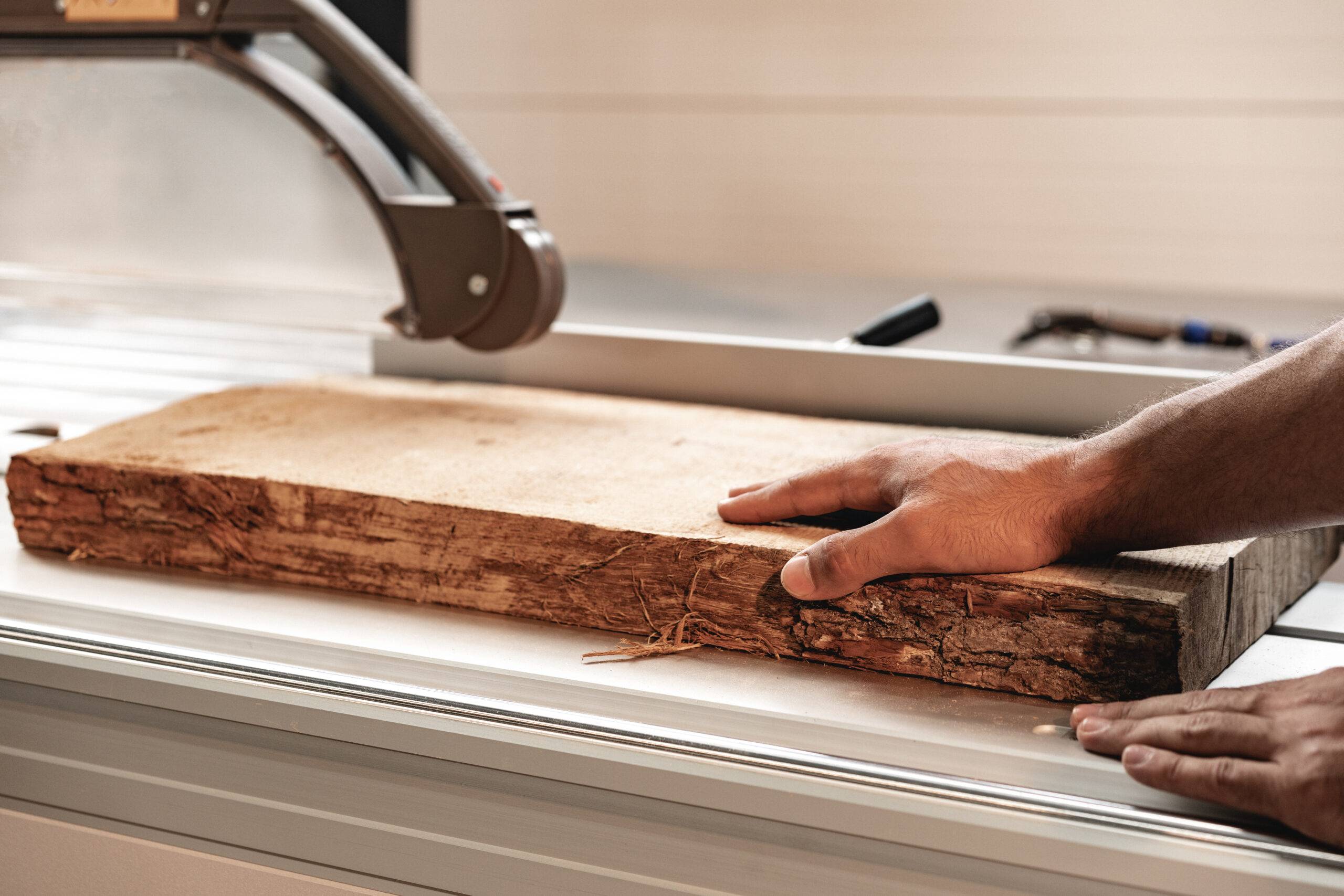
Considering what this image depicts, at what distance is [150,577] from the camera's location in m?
0.89

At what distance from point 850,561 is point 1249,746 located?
0.75ft

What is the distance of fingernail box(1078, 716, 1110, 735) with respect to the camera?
633 mm

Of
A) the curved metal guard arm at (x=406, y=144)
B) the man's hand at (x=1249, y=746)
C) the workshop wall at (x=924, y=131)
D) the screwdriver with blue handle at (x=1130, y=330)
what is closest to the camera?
the man's hand at (x=1249, y=746)

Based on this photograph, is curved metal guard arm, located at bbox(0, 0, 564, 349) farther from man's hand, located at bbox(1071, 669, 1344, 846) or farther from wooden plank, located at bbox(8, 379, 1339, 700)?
man's hand, located at bbox(1071, 669, 1344, 846)

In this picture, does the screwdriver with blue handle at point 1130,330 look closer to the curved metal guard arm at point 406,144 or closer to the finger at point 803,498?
the curved metal guard arm at point 406,144

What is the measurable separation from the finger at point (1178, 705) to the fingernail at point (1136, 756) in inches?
1.3

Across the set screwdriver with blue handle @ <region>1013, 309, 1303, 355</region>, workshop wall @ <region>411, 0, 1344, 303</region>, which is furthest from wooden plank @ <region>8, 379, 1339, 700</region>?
workshop wall @ <region>411, 0, 1344, 303</region>

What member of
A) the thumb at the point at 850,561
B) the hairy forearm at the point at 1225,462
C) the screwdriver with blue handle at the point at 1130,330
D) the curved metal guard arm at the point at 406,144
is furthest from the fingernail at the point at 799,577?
the screwdriver with blue handle at the point at 1130,330

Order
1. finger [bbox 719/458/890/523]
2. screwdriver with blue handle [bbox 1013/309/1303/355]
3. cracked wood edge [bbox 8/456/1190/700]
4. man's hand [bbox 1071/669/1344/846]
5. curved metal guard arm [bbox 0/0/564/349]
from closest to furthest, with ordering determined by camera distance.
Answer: man's hand [bbox 1071/669/1344/846]
cracked wood edge [bbox 8/456/1190/700]
finger [bbox 719/458/890/523]
curved metal guard arm [bbox 0/0/564/349]
screwdriver with blue handle [bbox 1013/309/1303/355]

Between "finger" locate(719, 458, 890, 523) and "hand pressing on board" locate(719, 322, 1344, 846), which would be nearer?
"hand pressing on board" locate(719, 322, 1344, 846)

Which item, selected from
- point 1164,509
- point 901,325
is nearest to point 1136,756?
point 1164,509

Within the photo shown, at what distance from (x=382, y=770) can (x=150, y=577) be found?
295 mm

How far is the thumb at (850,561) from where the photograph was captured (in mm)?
698

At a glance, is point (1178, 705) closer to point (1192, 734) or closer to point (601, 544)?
point (1192, 734)
